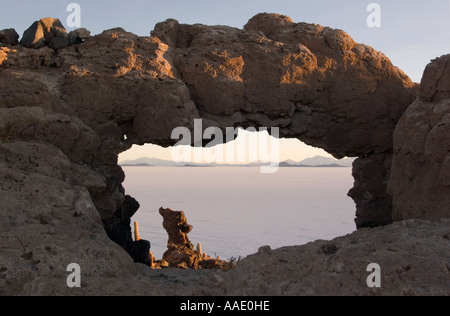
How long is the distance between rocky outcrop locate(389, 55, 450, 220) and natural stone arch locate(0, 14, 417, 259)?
1.68m

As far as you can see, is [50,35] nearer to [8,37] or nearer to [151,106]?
[8,37]

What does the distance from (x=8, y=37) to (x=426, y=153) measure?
792 cm

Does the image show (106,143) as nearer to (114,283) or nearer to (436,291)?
(114,283)

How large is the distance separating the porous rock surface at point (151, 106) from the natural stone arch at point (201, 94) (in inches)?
0.8

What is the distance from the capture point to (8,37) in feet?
27.3

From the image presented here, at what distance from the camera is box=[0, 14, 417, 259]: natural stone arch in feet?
24.5

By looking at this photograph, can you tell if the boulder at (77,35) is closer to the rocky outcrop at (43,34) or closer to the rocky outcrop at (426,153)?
the rocky outcrop at (43,34)

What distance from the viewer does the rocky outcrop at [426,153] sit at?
22.9 ft

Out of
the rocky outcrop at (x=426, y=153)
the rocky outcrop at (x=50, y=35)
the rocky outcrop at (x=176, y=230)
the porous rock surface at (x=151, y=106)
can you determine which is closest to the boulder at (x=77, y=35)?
the rocky outcrop at (x=50, y=35)

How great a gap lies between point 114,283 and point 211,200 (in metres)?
77.2

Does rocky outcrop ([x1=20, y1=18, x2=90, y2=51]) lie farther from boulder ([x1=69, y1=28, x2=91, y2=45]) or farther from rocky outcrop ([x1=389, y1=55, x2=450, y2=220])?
rocky outcrop ([x1=389, y1=55, x2=450, y2=220])

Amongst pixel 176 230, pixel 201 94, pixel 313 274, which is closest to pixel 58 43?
pixel 201 94

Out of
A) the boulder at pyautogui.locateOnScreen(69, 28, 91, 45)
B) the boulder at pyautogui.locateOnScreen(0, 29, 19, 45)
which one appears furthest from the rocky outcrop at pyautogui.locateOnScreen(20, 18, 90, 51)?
the boulder at pyautogui.locateOnScreen(0, 29, 19, 45)

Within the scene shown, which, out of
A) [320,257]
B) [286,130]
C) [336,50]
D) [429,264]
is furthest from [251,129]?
[429,264]
